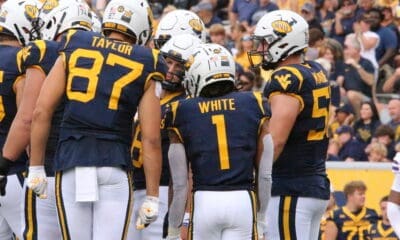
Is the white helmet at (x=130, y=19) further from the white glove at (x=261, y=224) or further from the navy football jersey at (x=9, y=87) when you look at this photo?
the white glove at (x=261, y=224)

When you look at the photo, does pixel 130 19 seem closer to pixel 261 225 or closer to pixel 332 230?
pixel 261 225

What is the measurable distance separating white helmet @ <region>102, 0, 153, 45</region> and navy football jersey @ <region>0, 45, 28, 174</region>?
3.56ft

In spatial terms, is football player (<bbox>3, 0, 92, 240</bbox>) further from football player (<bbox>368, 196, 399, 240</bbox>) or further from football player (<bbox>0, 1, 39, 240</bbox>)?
football player (<bbox>368, 196, 399, 240</bbox>)

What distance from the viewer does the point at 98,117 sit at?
8.64 metres

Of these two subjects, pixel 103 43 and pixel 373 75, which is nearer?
pixel 103 43

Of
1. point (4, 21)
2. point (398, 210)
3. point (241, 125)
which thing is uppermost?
point (4, 21)

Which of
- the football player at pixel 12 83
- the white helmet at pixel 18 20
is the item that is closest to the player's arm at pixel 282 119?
the football player at pixel 12 83

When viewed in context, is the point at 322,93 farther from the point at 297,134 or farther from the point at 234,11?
the point at 234,11

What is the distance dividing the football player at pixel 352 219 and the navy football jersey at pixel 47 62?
186 inches

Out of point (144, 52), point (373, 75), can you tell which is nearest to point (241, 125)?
point (144, 52)

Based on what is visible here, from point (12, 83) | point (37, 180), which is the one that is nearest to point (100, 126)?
point (37, 180)

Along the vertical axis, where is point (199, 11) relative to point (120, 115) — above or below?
above

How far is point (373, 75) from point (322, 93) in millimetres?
7496

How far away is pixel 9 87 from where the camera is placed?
9.84m
